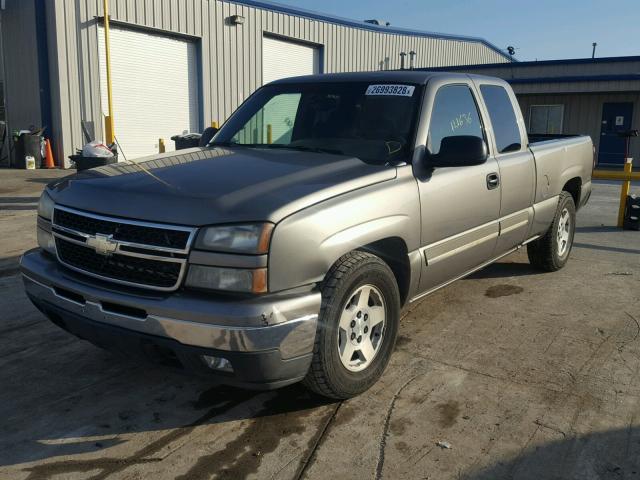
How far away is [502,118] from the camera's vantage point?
5.02m

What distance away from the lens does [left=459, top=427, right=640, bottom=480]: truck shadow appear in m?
2.75

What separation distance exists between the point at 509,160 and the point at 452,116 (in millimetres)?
810

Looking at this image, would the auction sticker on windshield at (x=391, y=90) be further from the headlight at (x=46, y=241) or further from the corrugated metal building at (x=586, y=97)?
the corrugated metal building at (x=586, y=97)

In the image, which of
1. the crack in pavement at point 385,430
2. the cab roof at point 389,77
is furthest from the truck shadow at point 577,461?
the cab roof at point 389,77

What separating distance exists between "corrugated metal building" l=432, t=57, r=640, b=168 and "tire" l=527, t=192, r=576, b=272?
656 inches

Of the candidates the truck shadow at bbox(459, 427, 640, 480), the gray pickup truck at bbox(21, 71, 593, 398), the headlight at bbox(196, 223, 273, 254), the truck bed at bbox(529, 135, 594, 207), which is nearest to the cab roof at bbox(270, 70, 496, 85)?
the gray pickup truck at bbox(21, 71, 593, 398)

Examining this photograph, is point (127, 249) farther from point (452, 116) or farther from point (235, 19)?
point (235, 19)

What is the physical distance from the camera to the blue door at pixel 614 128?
21.6m

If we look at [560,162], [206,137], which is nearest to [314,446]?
[206,137]

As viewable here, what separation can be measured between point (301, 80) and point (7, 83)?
51.1 ft

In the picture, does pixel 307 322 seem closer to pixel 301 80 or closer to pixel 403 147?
pixel 403 147

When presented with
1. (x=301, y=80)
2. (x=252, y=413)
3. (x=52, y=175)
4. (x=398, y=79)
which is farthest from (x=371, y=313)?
(x=52, y=175)

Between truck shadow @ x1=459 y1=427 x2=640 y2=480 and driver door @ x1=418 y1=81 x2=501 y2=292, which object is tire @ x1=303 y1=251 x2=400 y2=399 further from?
truck shadow @ x1=459 y1=427 x2=640 y2=480

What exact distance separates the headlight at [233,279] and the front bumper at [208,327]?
→ 0.17 feet
